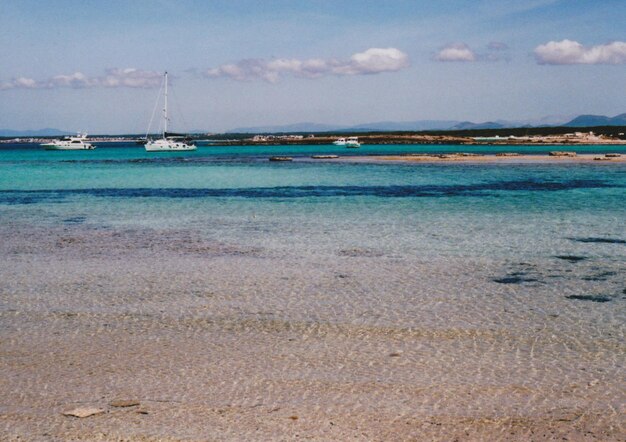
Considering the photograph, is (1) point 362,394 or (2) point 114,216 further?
(2) point 114,216

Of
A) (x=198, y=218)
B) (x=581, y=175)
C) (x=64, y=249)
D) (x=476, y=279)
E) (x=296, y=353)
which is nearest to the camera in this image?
(x=296, y=353)

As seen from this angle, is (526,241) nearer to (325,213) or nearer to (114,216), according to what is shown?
(325,213)

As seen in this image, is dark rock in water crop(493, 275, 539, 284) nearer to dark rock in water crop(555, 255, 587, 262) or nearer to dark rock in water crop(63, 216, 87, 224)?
dark rock in water crop(555, 255, 587, 262)

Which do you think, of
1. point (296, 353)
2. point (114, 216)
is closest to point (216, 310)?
point (296, 353)

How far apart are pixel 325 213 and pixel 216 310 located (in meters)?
17.0

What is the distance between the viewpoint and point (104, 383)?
899 cm

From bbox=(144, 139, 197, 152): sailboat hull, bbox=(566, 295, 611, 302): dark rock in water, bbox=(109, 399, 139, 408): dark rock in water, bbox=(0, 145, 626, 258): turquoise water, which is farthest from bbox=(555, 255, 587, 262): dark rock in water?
bbox=(144, 139, 197, 152): sailboat hull

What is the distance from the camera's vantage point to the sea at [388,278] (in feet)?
31.5

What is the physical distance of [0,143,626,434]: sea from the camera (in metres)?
9.59

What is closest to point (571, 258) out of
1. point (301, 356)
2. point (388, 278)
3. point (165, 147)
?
point (388, 278)

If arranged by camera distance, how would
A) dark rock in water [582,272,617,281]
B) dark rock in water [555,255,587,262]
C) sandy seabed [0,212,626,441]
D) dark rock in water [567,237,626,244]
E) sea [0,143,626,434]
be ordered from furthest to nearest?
dark rock in water [567,237,626,244], dark rock in water [555,255,587,262], dark rock in water [582,272,617,281], sea [0,143,626,434], sandy seabed [0,212,626,441]

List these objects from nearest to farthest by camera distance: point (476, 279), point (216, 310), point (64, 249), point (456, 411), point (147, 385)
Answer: point (456, 411) < point (147, 385) < point (216, 310) < point (476, 279) < point (64, 249)

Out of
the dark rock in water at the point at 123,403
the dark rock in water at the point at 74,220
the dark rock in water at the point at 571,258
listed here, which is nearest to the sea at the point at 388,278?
the dark rock in water at the point at 571,258

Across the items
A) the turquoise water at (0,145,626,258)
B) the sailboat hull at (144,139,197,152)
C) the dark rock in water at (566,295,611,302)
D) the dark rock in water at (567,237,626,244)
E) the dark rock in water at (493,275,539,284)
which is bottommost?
the dark rock in water at (566,295,611,302)
